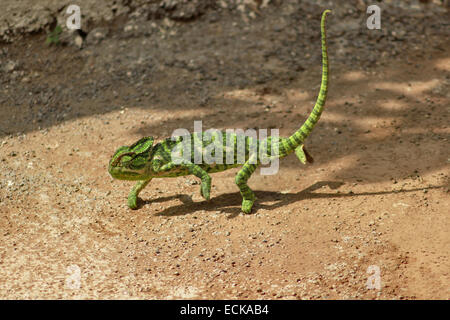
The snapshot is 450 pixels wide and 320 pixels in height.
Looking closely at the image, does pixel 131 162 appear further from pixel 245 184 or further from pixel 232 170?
pixel 232 170

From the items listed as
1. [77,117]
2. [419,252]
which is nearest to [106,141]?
[77,117]

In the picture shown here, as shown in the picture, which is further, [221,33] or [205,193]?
[221,33]

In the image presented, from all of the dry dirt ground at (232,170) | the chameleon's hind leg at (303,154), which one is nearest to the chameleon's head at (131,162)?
the dry dirt ground at (232,170)

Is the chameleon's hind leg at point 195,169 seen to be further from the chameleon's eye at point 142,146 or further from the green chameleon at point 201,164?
the chameleon's eye at point 142,146

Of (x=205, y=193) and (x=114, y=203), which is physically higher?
(x=205, y=193)

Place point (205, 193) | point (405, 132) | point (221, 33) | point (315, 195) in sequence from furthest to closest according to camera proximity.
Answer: point (221, 33), point (405, 132), point (315, 195), point (205, 193)

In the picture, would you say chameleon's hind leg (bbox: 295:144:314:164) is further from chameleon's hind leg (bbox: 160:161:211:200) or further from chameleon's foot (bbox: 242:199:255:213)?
chameleon's hind leg (bbox: 160:161:211:200)

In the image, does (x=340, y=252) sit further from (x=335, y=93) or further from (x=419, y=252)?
(x=335, y=93)
